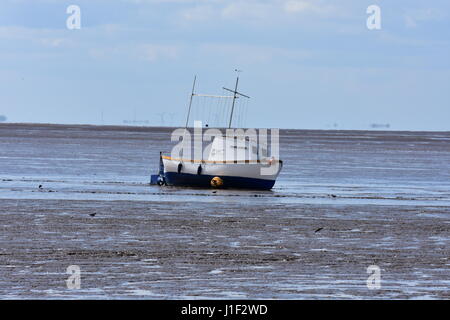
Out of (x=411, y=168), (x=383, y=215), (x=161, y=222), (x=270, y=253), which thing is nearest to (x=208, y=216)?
(x=161, y=222)

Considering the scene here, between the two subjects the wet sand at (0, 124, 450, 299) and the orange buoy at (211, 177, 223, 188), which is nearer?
the wet sand at (0, 124, 450, 299)

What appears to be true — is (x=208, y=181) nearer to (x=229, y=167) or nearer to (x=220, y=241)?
(x=229, y=167)

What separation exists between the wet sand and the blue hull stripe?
75cm

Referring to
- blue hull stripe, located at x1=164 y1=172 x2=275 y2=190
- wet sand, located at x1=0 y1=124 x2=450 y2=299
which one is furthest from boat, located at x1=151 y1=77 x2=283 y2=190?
wet sand, located at x1=0 y1=124 x2=450 y2=299

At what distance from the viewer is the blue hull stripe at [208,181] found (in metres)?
52.3

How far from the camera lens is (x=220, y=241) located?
1175 inches

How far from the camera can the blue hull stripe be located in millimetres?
52281

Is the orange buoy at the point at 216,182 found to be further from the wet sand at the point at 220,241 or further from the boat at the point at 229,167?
the wet sand at the point at 220,241

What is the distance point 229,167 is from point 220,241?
72.7 ft

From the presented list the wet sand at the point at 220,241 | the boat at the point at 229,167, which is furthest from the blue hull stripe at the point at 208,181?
the wet sand at the point at 220,241

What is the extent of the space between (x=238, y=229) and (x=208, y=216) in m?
4.48

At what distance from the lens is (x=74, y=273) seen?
2288cm

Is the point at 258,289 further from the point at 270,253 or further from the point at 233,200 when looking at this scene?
the point at 233,200

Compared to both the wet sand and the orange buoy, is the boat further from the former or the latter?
the wet sand
